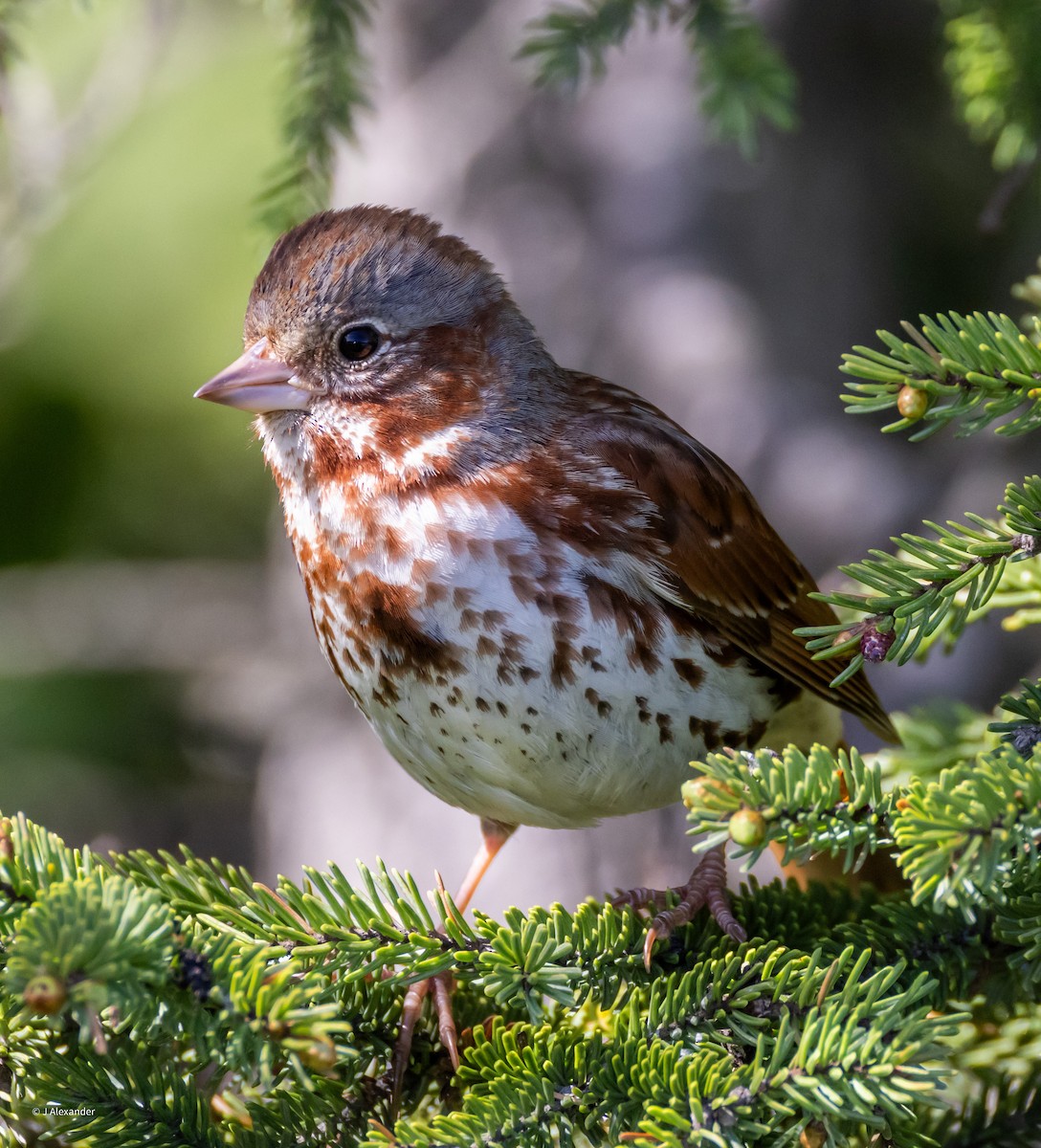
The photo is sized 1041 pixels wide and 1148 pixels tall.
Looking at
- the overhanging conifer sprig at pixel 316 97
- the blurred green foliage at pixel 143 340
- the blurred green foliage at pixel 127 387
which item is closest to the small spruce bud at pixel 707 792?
the overhanging conifer sprig at pixel 316 97

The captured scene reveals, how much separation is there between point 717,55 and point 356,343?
91 cm

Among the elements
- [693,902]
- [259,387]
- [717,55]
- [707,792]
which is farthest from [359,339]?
[707,792]

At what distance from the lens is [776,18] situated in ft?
13.7

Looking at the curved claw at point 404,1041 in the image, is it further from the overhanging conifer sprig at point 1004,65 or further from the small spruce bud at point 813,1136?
the overhanging conifer sprig at point 1004,65

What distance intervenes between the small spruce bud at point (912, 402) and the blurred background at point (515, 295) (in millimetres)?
2276

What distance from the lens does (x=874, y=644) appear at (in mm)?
1563

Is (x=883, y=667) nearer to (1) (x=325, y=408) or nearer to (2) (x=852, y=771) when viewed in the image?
(1) (x=325, y=408)

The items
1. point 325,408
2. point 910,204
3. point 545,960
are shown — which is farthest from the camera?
point 910,204

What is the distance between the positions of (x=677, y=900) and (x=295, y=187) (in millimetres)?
1643

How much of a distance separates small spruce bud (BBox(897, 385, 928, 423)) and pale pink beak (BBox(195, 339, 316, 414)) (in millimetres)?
1161

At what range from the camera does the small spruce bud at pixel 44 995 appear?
115 cm

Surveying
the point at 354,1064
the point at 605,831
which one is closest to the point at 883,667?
the point at 605,831

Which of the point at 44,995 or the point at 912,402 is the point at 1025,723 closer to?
the point at 912,402

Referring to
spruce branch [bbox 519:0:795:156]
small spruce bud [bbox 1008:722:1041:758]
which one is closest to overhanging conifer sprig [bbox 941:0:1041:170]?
spruce branch [bbox 519:0:795:156]
